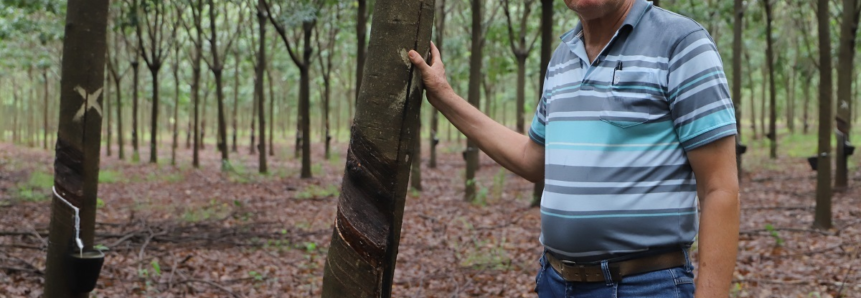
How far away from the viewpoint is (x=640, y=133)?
1.57 m

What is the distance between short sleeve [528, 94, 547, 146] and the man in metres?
0.19

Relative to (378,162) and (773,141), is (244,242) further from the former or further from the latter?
(773,141)

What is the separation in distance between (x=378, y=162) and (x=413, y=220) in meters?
7.36

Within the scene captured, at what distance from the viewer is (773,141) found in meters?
17.3

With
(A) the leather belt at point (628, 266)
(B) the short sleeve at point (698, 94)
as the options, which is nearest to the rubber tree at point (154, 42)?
(A) the leather belt at point (628, 266)

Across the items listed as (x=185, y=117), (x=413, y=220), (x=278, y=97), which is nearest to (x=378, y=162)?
(x=413, y=220)

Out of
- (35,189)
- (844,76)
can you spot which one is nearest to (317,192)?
(35,189)

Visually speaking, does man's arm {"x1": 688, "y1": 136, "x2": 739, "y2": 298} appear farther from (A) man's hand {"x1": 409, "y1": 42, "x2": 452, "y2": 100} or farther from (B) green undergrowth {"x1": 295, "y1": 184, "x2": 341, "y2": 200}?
(B) green undergrowth {"x1": 295, "y1": 184, "x2": 341, "y2": 200}

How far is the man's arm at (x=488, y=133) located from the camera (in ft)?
6.64

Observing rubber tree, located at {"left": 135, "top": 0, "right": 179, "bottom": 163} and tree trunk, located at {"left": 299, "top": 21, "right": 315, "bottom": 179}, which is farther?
rubber tree, located at {"left": 135, "top": 0, "right": 179, "bottom": 163}

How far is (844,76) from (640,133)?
8685mm

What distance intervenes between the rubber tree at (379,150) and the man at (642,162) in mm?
450

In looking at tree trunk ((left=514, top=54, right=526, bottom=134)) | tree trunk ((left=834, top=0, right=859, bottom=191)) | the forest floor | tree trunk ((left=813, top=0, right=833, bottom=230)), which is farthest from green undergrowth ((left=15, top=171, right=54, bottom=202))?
tree trunk ((left=834, top=0, right=859, bottom=191))

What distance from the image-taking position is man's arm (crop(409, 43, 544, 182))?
79.7 inches
